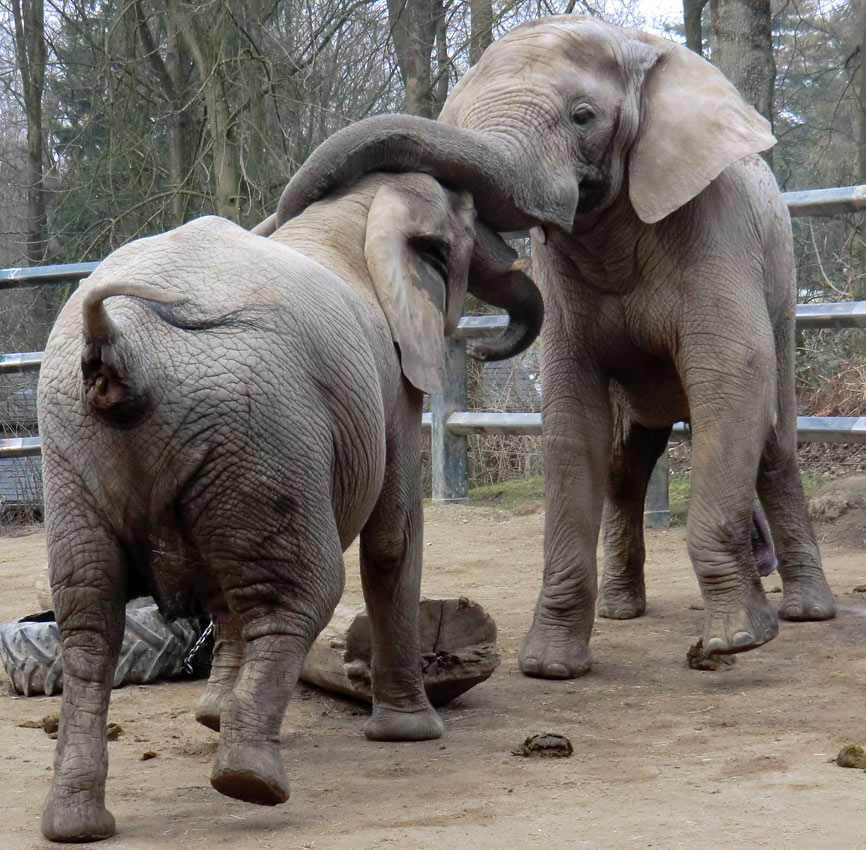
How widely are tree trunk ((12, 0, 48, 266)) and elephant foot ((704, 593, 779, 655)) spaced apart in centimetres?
1359

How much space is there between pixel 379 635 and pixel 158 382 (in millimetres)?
1433

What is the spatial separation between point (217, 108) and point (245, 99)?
492mm

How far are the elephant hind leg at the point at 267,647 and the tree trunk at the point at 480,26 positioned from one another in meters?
8.99

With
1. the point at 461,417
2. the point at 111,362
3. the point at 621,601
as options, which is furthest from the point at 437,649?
the point at 461,417

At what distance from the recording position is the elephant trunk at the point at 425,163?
3967mm

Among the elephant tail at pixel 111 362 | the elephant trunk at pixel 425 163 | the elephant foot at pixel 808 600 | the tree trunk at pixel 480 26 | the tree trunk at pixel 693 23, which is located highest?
the tree trunk at pixel 693 23

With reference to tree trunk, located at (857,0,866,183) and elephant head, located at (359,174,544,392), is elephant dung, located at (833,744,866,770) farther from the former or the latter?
tree trunk, located at (857,0,866,183)

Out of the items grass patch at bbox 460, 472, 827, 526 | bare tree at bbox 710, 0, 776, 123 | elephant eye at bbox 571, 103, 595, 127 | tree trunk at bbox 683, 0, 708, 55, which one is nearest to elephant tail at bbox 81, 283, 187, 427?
elephant eye at bbox 571, 103, 595, 127


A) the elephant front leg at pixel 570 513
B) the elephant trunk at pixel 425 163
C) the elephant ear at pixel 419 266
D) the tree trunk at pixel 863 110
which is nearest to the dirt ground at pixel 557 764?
the elephant front leg at pixel 570 513

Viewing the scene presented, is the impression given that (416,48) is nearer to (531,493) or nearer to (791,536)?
(531,493)

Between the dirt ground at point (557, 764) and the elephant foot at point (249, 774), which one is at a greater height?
the elephant foot at point (249, 774)

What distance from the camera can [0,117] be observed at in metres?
19.7

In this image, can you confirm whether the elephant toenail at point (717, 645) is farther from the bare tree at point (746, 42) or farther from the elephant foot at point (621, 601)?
the bare tree at point (746, 42)

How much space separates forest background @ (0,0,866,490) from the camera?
11.3 meters
